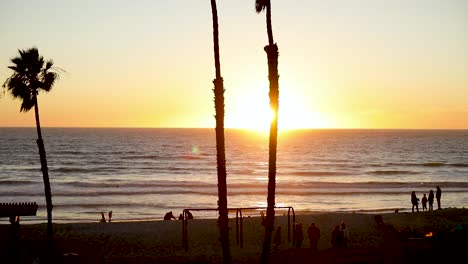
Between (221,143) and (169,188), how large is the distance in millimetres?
54809

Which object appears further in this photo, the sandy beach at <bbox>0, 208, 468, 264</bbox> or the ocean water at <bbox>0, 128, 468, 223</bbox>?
the ocean water at <bbox>0, 128, 468, 223</bbox>

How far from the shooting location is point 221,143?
19.2 m

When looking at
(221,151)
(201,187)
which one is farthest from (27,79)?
→ (201,187)

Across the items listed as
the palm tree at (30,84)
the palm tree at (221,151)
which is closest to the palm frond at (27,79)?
the palm tree at (30,84)

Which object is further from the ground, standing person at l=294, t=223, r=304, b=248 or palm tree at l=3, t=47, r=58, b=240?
palm tree at l=3, t=47, r=58, b=240

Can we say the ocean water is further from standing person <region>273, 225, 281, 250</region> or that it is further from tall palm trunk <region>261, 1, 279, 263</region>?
tall palm trunk <region>261, 1, 279, 263</region>

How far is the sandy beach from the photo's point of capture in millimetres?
22969

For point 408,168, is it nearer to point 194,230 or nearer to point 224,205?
point 194,230

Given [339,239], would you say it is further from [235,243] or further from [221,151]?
[221,151]

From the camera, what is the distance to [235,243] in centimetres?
3155

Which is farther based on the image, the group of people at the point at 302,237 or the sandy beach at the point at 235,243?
the group of people at the point at 302,237

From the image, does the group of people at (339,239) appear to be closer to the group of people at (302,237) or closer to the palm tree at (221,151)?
the group of people at (302,237)

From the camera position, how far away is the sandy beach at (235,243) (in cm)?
2297

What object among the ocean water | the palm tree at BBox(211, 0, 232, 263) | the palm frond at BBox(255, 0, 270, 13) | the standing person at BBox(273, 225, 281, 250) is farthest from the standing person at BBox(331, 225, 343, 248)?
the ocean water
